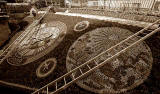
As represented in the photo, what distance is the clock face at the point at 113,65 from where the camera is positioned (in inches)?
132

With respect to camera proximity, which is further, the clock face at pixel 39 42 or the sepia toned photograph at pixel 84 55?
the clock face at pixel 39 42

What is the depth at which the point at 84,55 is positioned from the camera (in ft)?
14.7

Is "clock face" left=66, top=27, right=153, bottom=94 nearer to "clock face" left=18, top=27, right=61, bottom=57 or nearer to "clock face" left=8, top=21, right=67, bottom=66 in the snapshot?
"clock face" left=8, top=21, right=67, bottom=66

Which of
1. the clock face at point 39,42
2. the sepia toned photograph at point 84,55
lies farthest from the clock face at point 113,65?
the clock face at point 39,42

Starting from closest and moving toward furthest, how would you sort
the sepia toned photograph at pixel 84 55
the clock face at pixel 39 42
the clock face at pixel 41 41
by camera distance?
1. the sepia toned photograph at pixel 84 55
2. the clock face at pixel 41 41
3. the clock face at pixel 39 42

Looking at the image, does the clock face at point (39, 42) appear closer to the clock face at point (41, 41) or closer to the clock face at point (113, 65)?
the clock face at point (41, 41)

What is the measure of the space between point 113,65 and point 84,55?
125cm

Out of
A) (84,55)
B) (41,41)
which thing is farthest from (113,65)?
(41,41)

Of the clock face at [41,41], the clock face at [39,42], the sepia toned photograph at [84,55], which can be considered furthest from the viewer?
the clock face at [39,42]

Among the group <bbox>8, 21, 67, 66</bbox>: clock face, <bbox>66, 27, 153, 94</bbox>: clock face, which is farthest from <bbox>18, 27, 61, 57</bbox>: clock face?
<bbox>66, 27, 153, 94</bbox>: clock face

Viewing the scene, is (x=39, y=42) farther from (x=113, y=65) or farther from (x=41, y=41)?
(x=113, y=65)

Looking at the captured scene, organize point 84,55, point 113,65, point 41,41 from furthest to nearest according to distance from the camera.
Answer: point 41,41
point 84,55
point 113,65

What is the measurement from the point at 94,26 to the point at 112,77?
9.71ft

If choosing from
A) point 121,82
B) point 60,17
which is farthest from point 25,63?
point 121,82
